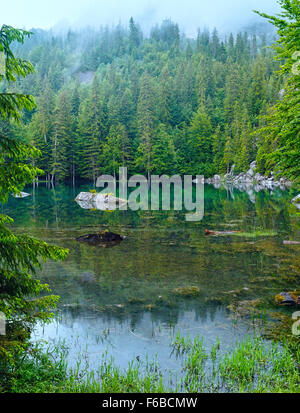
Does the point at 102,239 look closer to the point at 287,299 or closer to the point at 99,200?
the point at 287,299

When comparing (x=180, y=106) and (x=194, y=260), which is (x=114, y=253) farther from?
(x=180, y=106)

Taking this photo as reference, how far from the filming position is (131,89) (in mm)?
112375

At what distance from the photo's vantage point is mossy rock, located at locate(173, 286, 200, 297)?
12.1 metres

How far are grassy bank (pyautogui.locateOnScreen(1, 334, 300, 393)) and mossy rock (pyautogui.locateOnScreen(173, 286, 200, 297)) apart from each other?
12.2 feet

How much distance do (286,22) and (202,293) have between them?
8.74m

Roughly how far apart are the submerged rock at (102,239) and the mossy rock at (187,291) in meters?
7.80

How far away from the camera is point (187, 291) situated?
40.8ft

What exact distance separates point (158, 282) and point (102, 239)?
7685 millimetres

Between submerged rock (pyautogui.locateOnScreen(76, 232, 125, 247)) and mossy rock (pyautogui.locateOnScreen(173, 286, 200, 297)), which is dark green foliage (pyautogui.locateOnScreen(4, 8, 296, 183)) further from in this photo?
mossy rock (pyautogui.locateOnScreen(173, 286, 200, 297))

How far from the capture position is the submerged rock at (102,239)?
20.0 m

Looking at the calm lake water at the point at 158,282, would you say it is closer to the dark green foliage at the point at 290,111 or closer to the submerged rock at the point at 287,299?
the submerged rock at the point at 287,299

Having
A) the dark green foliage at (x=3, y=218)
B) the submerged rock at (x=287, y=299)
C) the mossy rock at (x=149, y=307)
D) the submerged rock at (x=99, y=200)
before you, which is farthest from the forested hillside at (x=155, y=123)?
the dark green foliage at (x=3, y=218)

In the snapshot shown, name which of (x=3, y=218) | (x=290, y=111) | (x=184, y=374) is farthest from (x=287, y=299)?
(x=3, y=218)

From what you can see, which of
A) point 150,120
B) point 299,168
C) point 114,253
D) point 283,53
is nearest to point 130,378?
point 299,168
